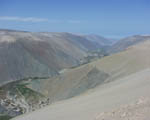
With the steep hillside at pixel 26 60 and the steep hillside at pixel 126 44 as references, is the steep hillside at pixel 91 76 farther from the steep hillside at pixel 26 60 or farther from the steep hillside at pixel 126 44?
the steep hillside at pixel 126 44

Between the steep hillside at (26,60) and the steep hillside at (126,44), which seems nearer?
the steep hillside at (26,60)

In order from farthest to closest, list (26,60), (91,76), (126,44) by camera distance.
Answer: (126,44)
(26,60)
(91,76)

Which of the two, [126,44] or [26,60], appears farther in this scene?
[126,44]

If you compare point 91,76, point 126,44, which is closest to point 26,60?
point 91,76

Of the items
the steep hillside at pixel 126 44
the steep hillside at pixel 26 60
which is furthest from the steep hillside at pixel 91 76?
the steep hillside at pixel 126 44

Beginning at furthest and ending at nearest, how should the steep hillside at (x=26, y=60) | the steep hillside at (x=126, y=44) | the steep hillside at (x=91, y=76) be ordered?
the steep hillside at (x=126, y=44) → the steep hillside at (x=26, y=60) → the steep hillside at (x=91, y=76)

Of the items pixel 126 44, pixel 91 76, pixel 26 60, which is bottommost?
pixel 26 60

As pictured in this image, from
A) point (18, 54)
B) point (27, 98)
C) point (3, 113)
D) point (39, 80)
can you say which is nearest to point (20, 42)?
point (18, 54)

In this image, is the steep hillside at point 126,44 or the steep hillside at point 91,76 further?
the steep hillside at point 126,44

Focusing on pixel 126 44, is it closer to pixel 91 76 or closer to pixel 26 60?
pixel 26 60

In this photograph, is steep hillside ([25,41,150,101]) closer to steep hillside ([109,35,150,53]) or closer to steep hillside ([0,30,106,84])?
steep hillside ([0,30,106,84])

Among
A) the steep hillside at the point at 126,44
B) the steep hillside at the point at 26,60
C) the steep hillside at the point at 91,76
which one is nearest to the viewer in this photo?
the steep hillside at the point at 91,76

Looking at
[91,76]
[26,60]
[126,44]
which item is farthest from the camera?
[126,44]
